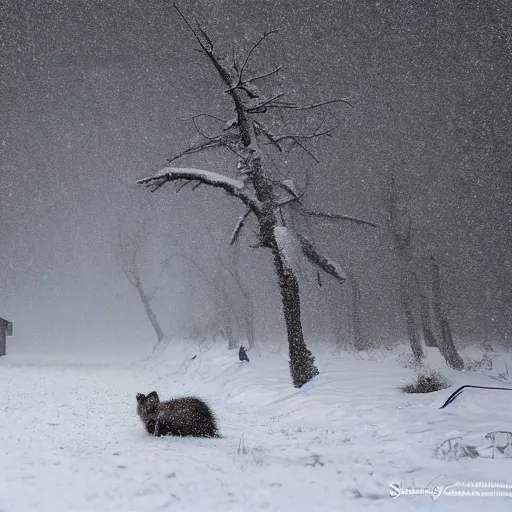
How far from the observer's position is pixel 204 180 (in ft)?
34.1

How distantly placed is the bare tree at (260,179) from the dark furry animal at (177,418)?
396cm

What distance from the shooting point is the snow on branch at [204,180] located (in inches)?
398

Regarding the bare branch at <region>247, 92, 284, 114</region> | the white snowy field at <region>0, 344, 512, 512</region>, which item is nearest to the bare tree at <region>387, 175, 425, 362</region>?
the bare branch at <region>247, 92, 284, 114</region>

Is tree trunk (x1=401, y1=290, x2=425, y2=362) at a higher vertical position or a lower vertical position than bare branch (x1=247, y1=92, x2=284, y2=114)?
lower

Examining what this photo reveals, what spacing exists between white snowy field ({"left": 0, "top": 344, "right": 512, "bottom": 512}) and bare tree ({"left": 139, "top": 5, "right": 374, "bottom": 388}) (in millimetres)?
1866

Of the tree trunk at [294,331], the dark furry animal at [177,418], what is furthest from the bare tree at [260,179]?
the dark furry animal at [177,418]

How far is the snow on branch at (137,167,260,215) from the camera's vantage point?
10.1 m

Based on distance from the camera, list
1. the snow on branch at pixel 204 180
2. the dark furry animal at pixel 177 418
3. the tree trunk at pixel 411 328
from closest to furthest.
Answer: the dark furry animal at pixel 177 418 < the snow on branch at pixel 204 180 < the tree trunk at pixel 411 328

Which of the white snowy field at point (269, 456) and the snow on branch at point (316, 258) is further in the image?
the snow on branch at point (316, 258)

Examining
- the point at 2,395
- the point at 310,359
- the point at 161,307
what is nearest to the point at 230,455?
the point at 310,359

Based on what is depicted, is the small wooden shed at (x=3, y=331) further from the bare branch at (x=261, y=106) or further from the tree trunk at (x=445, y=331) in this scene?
the tree trunk at (x=445, y=331)

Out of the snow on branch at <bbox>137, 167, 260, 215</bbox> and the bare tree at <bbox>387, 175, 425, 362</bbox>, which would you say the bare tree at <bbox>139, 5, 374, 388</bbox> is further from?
the bare tree at <bbox>387, 175, 425, 362</bbox>

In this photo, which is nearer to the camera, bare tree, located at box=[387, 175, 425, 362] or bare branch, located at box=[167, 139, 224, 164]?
bare branch, located at box=[167, 139, 224, 164]

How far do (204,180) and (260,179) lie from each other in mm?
1490
